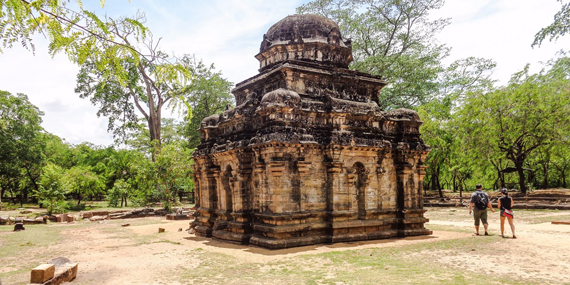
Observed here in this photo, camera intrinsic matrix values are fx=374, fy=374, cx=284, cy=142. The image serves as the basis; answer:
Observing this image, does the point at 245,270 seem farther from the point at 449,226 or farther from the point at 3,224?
the point at 3,224

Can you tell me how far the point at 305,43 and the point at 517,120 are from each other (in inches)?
697

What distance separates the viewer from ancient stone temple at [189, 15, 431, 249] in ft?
37.1

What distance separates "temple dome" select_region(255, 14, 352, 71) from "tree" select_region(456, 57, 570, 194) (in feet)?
50.2

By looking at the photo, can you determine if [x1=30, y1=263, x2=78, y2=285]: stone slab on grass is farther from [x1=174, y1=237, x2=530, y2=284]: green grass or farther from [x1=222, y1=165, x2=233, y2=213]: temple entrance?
[x1=222, y1=165, x2=233, y2=213]: temple entrance

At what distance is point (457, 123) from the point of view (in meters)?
27.9

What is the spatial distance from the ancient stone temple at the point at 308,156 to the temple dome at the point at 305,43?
40mm

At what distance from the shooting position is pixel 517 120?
24266 millimetres

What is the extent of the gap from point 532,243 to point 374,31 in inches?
933

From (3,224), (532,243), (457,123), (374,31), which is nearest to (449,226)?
(532,243)

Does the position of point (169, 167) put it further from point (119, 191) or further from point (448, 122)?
point (448, 122)

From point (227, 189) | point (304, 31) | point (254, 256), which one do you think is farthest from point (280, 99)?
point (254, 256)

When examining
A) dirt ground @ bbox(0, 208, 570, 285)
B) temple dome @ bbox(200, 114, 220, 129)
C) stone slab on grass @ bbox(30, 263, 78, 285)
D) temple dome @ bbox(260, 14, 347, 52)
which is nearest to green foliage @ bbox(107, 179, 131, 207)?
dirt ground @ bbox(0, 208, 570, 285)

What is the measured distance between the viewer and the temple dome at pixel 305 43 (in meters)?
14.2

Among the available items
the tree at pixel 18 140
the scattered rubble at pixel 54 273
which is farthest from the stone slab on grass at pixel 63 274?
the tree at pixel 18 140
